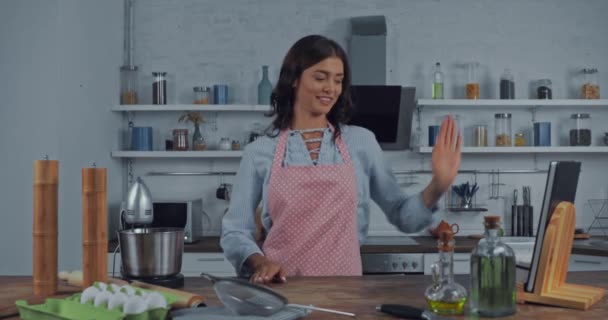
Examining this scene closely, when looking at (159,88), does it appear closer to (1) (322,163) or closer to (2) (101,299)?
(1) (322,163)

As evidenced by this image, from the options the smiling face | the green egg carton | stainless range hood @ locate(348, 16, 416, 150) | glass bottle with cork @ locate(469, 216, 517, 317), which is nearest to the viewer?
the green egg carton

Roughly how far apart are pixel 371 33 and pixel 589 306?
10.4 ft

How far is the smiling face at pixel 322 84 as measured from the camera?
2.08 metres

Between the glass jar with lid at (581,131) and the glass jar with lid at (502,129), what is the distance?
0.43m

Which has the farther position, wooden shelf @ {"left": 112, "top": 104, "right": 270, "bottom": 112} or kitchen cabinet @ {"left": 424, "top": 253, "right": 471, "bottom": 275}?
wooden shelf @ {"left": 112, "top": 104, "right": 270, "bottom": 112}

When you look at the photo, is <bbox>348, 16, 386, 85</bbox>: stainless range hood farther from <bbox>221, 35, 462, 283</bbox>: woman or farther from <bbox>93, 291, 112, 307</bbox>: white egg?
<bbox>93, 291, 112, 307</bbox>: white egg

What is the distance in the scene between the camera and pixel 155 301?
1.30 m

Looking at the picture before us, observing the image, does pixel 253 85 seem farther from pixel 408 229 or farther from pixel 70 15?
pixel 408 229

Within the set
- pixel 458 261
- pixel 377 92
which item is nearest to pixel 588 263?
pixel 458 261

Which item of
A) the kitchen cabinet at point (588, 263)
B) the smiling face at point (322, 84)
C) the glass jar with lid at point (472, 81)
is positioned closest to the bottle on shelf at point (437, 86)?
the glass jar with lid at point (472, 81)

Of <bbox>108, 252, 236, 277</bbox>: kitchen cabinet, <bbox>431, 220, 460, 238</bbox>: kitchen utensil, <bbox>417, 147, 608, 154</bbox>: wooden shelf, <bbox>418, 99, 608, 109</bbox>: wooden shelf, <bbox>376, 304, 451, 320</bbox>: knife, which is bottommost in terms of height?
<bbox>108, 252, 236, 277</bbox>: kitchen cabinet

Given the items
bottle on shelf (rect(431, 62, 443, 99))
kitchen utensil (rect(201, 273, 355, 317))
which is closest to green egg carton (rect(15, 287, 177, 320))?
kitchen utensil (rect(201, 273, 355, 317))

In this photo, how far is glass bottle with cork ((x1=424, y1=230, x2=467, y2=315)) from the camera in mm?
1381

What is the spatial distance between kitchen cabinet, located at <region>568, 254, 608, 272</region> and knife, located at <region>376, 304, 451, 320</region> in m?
2.77
